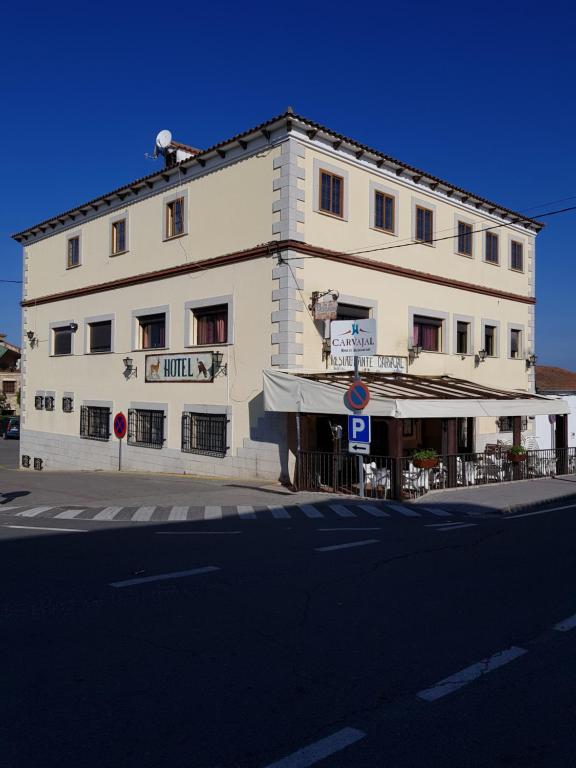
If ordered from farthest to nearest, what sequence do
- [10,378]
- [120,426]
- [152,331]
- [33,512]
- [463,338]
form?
1. [10,378]
2. [463,338]
3. [152,331]
4. [120,426]
5. [33,512]

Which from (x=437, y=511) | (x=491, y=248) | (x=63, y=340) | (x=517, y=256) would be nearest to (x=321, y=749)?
(x=437, y=511)

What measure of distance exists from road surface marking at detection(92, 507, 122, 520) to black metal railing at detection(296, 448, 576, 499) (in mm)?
4725

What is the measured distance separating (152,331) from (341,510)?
11544 mm

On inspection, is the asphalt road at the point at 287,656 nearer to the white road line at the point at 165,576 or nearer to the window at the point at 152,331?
the white road line at the point at 165,576

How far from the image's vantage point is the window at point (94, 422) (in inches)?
979

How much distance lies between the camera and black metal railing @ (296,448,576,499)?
15.6 meters

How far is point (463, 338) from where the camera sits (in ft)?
79.3

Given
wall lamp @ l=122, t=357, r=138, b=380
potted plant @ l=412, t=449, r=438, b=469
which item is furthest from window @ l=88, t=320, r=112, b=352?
potted plant @ l=412, t=449, r=438, b=469

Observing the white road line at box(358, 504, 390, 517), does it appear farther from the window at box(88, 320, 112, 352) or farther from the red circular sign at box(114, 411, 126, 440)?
the window at box(88, 320, 112, 352)

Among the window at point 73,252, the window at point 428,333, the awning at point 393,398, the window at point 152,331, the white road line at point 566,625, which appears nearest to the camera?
the white road line at point 566,625

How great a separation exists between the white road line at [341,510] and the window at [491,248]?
551 inches

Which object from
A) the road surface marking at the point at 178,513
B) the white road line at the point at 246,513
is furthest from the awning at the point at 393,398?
the road surface marking at the point at 178,513

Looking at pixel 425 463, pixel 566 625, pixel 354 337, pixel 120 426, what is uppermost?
pixel 354 337

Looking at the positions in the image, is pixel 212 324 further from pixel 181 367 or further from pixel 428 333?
pixel 428 333
